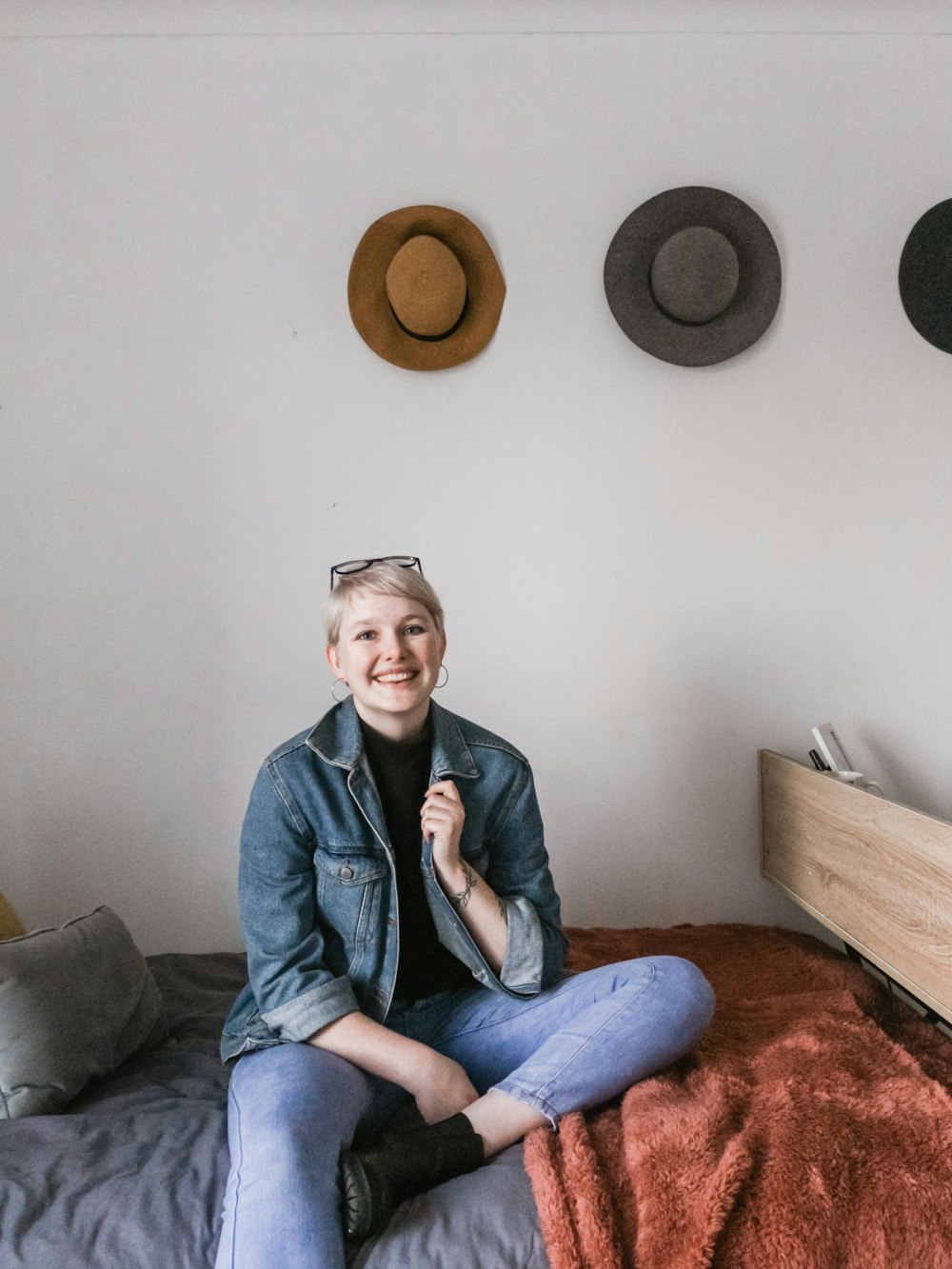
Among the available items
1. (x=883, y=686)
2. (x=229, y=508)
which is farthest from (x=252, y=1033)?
(x=883, y=686)

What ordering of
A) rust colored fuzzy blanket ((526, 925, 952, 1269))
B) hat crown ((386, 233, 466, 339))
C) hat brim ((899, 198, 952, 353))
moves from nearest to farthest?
rust colored fuzzy blanket ((526, 925, 952, 1269))
hat crown ((386, 233, 466, 339))
hat brim ((899, 198, 952, 353))

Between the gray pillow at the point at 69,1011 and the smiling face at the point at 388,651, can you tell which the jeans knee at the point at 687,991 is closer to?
the smiling face at the point at 388,651

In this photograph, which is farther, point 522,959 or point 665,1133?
point 522,959

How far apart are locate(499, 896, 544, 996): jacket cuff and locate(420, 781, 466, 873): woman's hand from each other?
13 cm

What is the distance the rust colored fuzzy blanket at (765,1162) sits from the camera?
96 centimetres

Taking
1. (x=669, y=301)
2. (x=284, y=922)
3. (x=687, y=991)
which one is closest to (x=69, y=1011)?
(x=284, y=922)

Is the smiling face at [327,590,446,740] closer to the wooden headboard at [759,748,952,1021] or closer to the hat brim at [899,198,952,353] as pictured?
the wooden headboard at [759,748,952,1021]

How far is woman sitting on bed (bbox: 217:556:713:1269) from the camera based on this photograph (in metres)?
1.16

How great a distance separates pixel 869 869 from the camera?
1522mm

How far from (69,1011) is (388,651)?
25.8 inches

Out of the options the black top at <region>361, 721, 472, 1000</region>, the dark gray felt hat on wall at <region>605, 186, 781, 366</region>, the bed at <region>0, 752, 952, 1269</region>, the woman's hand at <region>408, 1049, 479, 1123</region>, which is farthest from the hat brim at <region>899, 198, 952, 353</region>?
the woman's hand at <region>408, 1049, 479, 1123</region>

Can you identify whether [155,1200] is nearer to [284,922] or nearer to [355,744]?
[284,922]

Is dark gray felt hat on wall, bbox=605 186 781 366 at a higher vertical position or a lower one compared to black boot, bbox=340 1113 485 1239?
higher

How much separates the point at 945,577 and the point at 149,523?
1.63 meters
